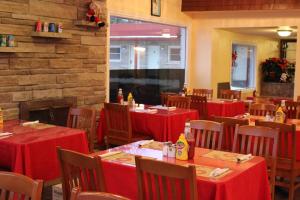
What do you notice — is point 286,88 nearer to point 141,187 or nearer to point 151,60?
point 151,60

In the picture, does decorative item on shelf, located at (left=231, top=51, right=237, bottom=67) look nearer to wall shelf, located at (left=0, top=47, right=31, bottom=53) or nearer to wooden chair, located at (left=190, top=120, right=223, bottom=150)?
wall shelf, located at (left=0, top=47, right=31, bottom=53)

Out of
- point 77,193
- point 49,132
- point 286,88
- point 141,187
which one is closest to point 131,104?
point 49,132

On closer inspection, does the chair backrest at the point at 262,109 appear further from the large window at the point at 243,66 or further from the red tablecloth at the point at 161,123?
the large window at the point at 243,66

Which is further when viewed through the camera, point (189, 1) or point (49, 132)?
point (189, 1)

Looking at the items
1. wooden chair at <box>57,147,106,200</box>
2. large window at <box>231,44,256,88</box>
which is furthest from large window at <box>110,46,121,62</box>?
wooden chair at <box>57,147,106,200</box>

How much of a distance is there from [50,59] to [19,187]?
147 inches

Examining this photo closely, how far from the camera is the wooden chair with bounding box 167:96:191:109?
6007 millimetres

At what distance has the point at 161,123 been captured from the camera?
195 inches

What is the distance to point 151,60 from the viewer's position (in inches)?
312

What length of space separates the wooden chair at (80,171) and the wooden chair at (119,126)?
2.34m

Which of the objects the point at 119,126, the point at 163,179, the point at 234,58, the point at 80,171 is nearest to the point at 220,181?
the point at 163,179

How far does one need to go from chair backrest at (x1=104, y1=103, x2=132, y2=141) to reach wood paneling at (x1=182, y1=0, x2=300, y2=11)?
381 cm

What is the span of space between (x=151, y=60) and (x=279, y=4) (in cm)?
251

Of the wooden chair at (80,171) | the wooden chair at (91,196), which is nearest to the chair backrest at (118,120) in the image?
the wooden chair at (80,171)
